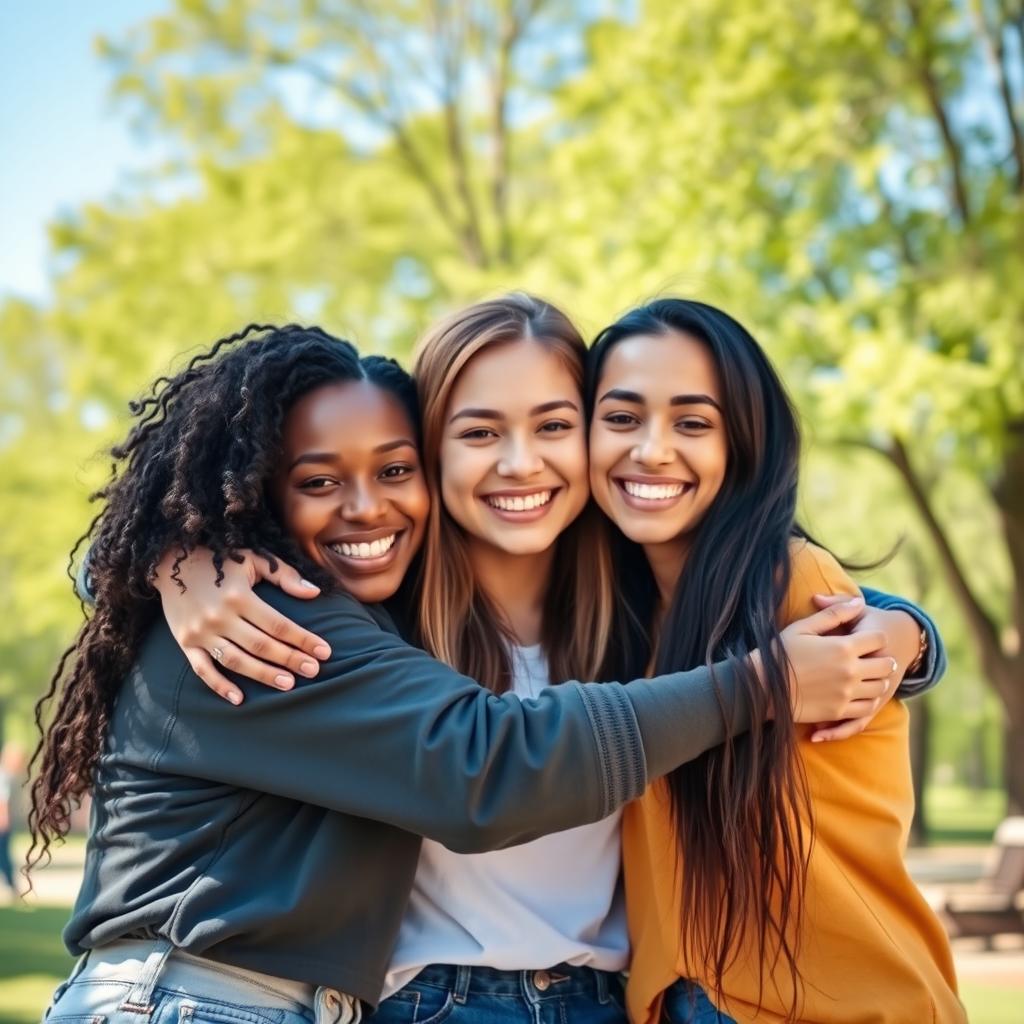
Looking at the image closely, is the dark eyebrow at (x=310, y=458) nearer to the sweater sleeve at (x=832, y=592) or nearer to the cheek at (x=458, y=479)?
the cheek at (x=458, y=479)

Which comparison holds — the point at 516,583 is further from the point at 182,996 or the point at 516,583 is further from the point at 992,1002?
the point at 992,1002

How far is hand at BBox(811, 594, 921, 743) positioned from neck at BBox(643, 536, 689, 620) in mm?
478

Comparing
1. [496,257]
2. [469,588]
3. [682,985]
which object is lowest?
[682,985]

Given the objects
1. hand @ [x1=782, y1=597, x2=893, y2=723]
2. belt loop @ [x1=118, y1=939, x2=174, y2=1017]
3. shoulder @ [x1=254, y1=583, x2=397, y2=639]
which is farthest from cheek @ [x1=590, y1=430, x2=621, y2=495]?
belt loop @ [x1=118, y1=939, x2=174, y2=1017]

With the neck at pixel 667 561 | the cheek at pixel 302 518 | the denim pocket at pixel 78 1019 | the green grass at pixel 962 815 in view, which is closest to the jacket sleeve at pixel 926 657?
Result: the neck at pixel 667 561

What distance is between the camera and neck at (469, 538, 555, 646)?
11.7 ft

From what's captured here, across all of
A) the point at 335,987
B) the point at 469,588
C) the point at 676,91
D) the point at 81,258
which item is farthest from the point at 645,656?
the point at 81,258

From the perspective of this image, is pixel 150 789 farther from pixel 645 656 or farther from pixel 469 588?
pixel 645 656

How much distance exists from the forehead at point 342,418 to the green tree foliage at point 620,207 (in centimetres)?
794

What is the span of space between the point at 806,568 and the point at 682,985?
1029mm

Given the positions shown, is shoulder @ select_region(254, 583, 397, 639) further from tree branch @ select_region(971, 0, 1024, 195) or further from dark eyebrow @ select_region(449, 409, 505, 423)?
tree branch @ select_region(971, 0, 1024, 195)

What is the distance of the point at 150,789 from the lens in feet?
9.35

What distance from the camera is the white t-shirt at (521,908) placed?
2963mm

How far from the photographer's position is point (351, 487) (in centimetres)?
318
